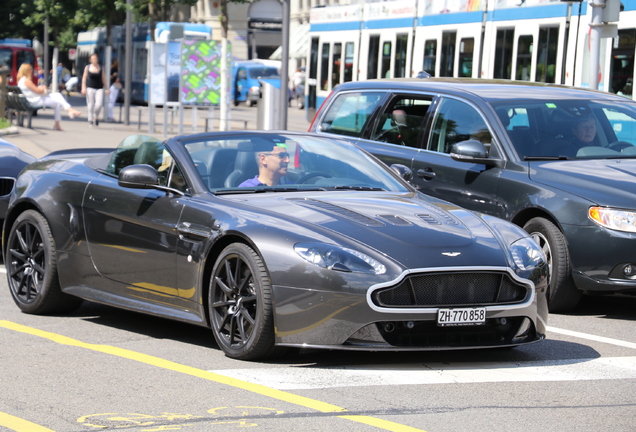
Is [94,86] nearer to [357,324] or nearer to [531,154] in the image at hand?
[531,154]

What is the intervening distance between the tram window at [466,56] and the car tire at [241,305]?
16.2m

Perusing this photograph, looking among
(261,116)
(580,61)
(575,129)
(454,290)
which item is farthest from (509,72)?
(454,290)

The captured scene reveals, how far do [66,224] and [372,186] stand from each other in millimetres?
2037

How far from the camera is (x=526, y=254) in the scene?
21.1 feet

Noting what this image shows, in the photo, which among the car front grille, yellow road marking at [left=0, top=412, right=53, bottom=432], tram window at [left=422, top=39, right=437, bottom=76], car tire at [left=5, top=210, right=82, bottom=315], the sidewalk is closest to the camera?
yellow road marking at [left=0, top=412, right=53, bottom=432]

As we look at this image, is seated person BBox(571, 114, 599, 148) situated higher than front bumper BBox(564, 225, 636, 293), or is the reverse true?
seated person BBox(571, 114, 599, 148)

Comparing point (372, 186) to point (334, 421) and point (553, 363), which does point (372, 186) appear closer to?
point (553, 363)

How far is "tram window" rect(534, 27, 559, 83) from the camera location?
771 inches

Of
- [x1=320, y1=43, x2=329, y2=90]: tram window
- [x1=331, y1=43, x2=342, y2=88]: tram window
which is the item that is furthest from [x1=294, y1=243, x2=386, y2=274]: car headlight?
[x1=320, y1=43, x2=329, y2=90]: tram window

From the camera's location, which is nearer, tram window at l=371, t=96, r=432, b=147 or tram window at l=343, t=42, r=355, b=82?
tram window at l=371, t=96, r=432, b=147

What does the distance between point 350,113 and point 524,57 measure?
10.3m

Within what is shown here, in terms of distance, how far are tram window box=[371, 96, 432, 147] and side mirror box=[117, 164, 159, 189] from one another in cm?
359

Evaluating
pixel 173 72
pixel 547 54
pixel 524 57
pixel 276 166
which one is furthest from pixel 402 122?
pixel 173 72

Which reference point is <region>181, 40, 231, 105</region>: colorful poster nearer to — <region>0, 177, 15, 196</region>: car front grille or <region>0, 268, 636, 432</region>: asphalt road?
<region>0, 177, 15, 196</region>: car front grille
